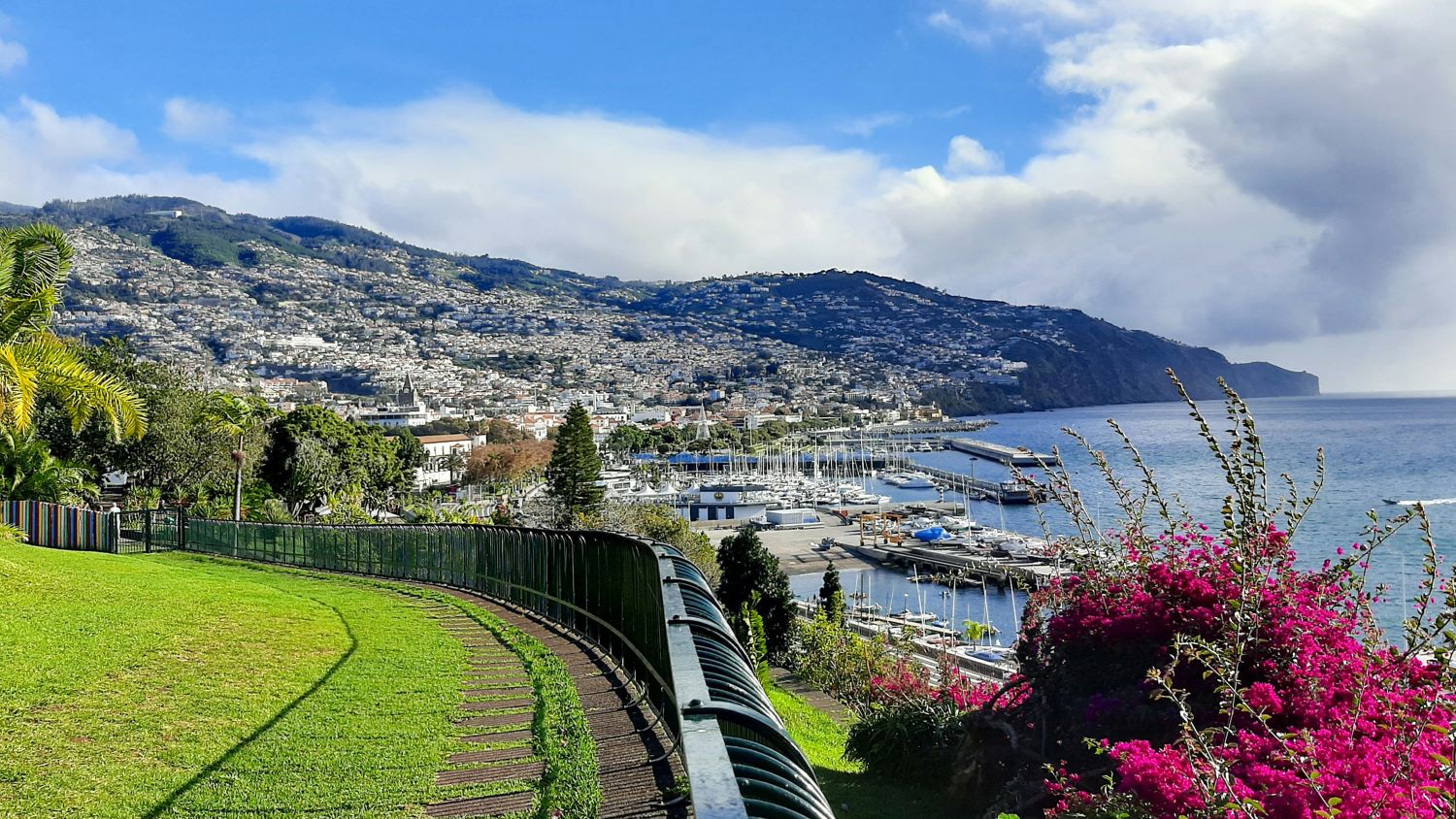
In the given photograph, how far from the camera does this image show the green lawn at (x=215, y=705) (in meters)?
4.36

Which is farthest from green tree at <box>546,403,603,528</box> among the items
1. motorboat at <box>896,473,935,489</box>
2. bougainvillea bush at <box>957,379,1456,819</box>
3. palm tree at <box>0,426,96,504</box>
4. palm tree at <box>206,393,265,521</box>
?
motorboat at <box>896,473,935,489</box>

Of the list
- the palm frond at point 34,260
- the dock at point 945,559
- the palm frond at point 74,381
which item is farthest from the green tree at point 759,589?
the dock at point 945,559

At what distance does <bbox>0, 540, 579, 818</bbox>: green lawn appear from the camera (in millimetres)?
4355

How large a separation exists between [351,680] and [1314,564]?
135 ft

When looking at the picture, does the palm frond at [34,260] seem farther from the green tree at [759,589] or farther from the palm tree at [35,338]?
the green tree at [759,589]

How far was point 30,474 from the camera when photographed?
1025 inches

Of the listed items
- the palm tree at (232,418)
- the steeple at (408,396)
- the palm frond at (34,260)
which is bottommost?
the palm tree at (232,418)

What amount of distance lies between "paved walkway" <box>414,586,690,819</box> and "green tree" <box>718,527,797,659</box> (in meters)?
13.4

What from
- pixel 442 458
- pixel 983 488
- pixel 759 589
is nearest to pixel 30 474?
pixel 759 589

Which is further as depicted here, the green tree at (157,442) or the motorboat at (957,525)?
the motorboat at (957,525)

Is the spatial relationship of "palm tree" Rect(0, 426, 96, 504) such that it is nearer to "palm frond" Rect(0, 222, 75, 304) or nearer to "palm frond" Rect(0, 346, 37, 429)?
"palm frond" Rect(0, 222, 75, 304)

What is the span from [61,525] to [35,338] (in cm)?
1229

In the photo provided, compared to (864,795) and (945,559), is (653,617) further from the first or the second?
(945,559)

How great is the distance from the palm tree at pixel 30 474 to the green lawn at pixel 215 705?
1813cm
